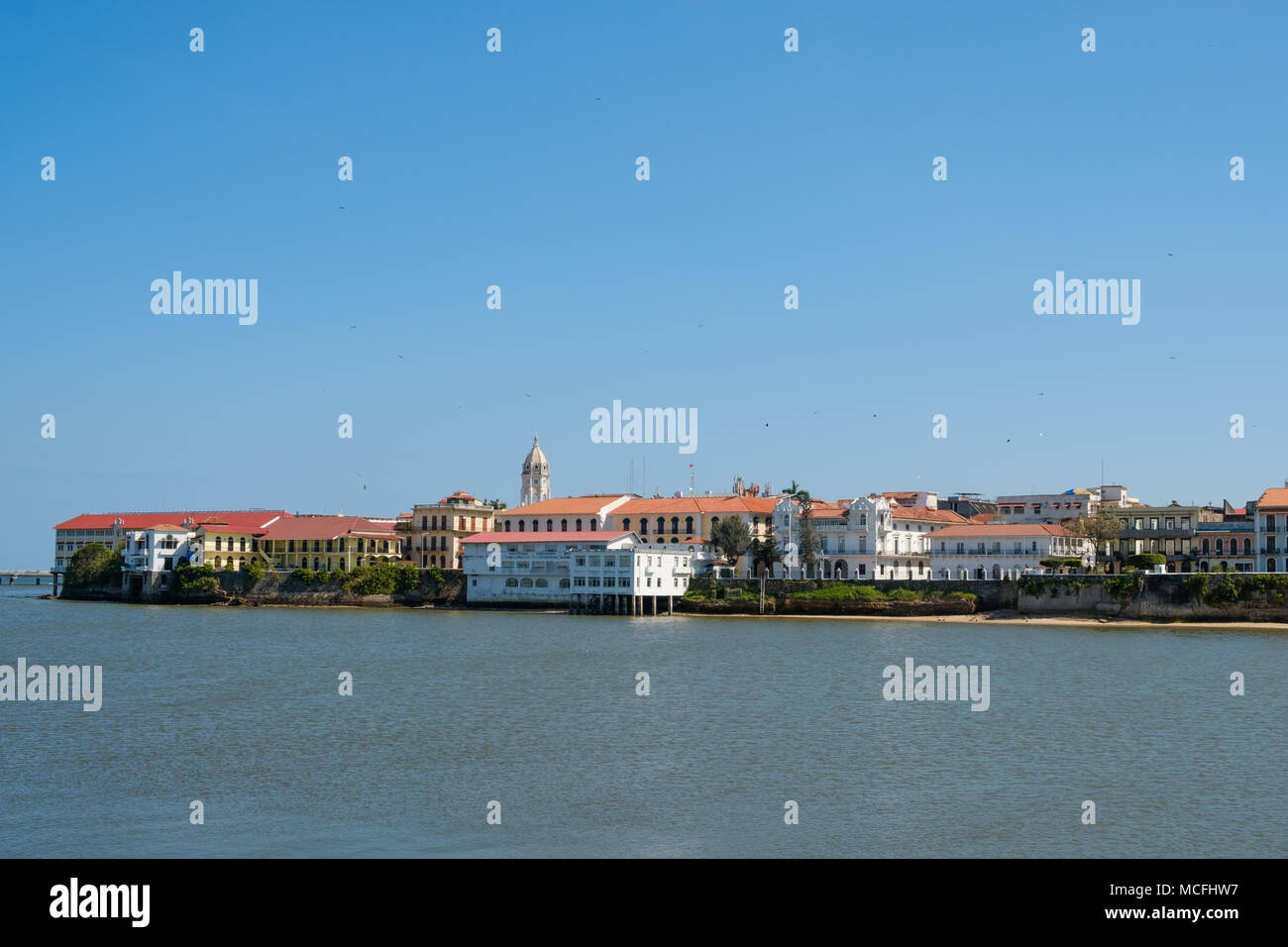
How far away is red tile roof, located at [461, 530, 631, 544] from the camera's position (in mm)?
97500

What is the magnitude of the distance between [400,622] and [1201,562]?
58357 mm

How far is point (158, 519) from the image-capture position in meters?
134

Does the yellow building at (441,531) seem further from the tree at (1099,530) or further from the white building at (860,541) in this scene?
the tree at (1099,530)

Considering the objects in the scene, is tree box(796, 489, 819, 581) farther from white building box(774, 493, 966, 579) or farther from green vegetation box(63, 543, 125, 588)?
green vegetation box(63, 543, 125, 588)

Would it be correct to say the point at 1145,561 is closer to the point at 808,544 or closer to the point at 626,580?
the point at 808,544

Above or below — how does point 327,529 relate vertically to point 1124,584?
above
